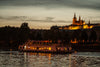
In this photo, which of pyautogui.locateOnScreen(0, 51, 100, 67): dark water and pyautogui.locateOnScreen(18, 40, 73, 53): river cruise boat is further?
pyautogui.locateOnScreen(18, 40, 73, 53): river cruise boat

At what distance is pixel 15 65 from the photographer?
46.6m

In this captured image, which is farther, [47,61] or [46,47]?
[46,47]

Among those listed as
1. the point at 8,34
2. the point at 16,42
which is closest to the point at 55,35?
the point at 8,34

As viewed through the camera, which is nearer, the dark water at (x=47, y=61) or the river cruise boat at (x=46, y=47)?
the dark water at (x=47, y=61)

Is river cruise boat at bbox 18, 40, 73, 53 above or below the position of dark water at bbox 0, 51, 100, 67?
above

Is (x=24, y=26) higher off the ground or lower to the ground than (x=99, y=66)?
higher

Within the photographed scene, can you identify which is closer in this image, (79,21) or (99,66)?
(99,66)

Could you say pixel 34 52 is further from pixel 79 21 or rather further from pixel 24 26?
pixel 79 21

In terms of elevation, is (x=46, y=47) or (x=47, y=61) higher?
(x=46, y=47)

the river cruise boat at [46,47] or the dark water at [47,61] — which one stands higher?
the river cruise boat at [46,47]

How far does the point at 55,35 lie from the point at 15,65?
77176mm

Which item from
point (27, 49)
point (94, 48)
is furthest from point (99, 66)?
point (94, 48)

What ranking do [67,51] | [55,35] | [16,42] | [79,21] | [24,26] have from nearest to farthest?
1. [67,51]
2. [16,42]
3. [55,35]
4. [24,26]
5. [79,21]

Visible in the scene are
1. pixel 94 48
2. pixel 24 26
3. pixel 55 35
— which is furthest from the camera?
pixel 24 26
